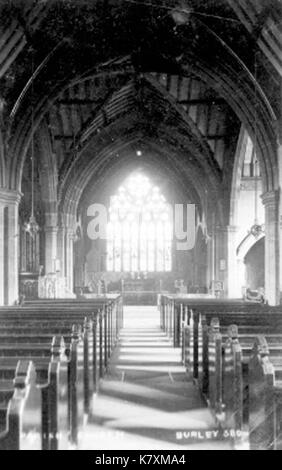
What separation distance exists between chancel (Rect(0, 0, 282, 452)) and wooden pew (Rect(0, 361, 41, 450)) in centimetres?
1

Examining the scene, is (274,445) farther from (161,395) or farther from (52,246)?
(52,246)

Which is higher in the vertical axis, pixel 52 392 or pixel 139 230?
pixel 139 230

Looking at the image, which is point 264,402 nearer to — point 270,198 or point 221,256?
point 270,198

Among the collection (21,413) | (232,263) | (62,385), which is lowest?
(62,385)

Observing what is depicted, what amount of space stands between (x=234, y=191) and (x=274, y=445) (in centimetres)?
1819

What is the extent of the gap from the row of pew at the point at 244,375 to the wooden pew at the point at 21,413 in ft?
4.67

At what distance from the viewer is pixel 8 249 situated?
46.7ft

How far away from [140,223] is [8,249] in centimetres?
1476

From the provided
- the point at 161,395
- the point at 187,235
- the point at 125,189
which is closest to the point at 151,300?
the point at 187,235

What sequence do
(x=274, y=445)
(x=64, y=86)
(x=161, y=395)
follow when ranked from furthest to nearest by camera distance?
(x=64, y=86) → (x=161, y=395) → (x=274, y=445)

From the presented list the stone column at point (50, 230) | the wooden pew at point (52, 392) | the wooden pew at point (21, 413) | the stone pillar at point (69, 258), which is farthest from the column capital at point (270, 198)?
the wooden pew at point (21, 413)

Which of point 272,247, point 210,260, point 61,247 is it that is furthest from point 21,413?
point 210,260

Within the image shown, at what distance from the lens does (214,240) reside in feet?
74.7

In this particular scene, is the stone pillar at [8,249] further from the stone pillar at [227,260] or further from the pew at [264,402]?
the pew at [264,402]
